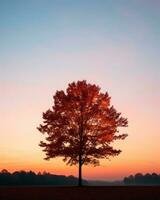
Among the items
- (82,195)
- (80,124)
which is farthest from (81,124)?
(82,195)

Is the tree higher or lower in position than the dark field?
higher

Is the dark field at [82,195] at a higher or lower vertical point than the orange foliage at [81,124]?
lower

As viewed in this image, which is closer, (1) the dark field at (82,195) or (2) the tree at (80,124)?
(1) the dark field at (82,195)

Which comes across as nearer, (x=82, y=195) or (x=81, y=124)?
(x=82, y=195)

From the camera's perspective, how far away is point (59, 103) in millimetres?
49562

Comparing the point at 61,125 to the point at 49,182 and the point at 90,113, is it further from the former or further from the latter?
the point at 49,182

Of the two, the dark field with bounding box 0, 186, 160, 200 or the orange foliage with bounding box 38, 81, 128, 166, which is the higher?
the orange foliage with bounding box 38, 81, 128, 166

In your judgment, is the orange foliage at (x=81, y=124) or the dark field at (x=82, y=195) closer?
the dark field at (x=82, y=195)

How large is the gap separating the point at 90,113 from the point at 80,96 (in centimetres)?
239

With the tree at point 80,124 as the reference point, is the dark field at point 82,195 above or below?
below

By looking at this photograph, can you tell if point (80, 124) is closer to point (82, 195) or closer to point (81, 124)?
point (81, 124)

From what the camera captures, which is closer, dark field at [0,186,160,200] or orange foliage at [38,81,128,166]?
dark field at [0,186,160,200]

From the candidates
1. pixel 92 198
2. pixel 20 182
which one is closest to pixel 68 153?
pixel 92 198

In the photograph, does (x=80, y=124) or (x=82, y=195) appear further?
(x=80, y=124)
